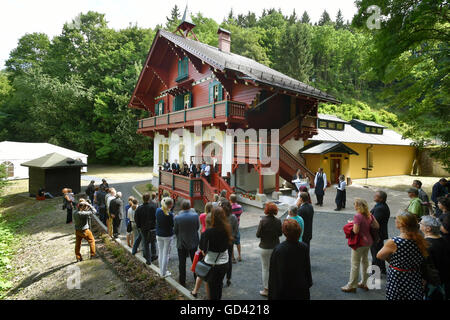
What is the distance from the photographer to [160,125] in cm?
1803

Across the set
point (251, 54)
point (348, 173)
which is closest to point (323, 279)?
point (348, 173)

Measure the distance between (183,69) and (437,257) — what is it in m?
16.9

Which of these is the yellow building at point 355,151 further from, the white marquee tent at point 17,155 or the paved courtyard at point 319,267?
the white marquee tent at point 17,155

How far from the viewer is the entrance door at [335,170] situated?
1723cm

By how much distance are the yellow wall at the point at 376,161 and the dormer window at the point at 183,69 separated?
10016 mm

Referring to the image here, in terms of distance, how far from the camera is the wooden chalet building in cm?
1220

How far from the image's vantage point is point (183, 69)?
17.1m

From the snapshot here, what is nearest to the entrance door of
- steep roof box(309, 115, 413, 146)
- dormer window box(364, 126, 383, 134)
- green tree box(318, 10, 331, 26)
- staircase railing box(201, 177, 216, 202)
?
steep roof box(309, 115, 413, 146)

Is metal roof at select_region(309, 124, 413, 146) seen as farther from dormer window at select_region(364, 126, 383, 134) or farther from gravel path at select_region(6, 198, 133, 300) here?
gravel path at select_region(6, 198, 133, 300)

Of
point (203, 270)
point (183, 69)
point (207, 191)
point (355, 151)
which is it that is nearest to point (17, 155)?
point (183, 69)

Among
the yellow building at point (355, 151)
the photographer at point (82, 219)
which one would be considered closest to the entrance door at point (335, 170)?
the yellow building at point (355, 151)

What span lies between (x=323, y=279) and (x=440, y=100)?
37.2ft

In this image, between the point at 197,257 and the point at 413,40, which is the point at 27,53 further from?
the point at 413,40
